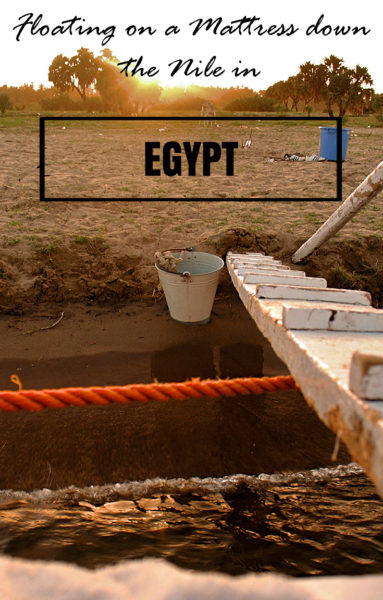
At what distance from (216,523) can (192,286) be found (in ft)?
7.81

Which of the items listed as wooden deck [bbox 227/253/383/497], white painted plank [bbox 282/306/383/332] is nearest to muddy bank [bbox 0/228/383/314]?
wooden deck [bbox 227/253/383/497]

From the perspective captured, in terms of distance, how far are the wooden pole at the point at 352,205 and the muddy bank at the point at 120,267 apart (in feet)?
2.22

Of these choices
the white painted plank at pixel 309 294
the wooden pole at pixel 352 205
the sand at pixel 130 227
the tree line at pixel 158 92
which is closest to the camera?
the white painted plank at pixel 309 294

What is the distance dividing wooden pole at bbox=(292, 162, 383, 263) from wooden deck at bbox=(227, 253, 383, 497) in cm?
202

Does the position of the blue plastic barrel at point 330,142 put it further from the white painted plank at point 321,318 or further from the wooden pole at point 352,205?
the white painted plank at point 321,318

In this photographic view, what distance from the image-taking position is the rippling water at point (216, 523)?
2.17 metres

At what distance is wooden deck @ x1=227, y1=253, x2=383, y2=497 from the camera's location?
3.15ft

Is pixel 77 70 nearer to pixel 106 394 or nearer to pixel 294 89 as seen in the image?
pixel 294 89

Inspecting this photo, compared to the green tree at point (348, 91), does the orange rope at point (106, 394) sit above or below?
below

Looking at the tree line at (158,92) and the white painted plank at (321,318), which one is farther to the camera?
the tree line at (158,92)

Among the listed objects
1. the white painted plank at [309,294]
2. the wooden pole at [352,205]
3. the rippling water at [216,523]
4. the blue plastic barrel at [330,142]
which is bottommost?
the rippling water at [216,523]

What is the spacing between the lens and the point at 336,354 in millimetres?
1308

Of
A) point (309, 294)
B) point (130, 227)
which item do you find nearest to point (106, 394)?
point (309, 294)

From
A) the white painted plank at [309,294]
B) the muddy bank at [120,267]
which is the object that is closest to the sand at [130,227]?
the muddy bank at [120,267]
